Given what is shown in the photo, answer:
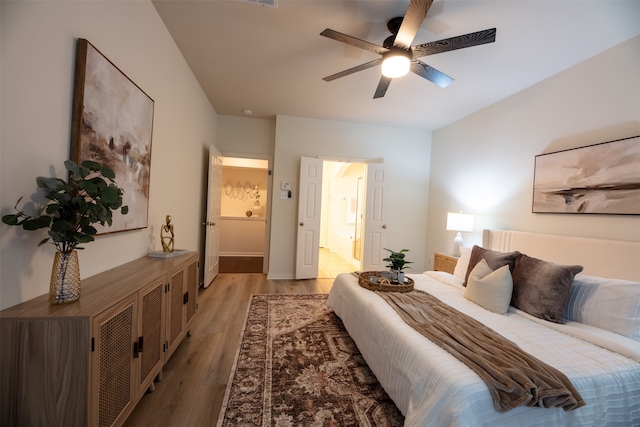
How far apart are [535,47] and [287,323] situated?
11.5ft

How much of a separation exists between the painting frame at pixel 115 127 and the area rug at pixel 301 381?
1325 millimetres

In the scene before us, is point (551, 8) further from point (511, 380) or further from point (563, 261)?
point (511, 380)

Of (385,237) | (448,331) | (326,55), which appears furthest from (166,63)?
(385,237)

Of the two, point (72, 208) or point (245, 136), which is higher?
point (245, 136)

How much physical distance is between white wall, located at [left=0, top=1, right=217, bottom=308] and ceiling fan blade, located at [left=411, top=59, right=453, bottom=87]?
213cm

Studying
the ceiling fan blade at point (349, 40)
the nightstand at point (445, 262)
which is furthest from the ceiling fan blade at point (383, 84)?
the nightstand at point (445, 262)

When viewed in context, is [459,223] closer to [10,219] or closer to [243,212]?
[10,219]

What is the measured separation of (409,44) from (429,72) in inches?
17.1

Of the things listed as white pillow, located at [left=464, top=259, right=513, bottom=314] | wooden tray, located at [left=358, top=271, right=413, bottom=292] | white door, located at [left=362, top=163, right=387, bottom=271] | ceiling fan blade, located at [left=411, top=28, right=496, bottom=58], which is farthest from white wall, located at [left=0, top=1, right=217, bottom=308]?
white door, located at [left=362, top=163, right=387, bottom=271]

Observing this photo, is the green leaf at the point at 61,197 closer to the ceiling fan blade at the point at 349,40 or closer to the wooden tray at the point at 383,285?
the ceiling fan blade at the point at 349,40

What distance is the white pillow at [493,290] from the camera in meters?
1.99

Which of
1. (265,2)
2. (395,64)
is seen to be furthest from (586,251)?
(265,2)

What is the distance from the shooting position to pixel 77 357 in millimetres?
962

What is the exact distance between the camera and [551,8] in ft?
6.18
